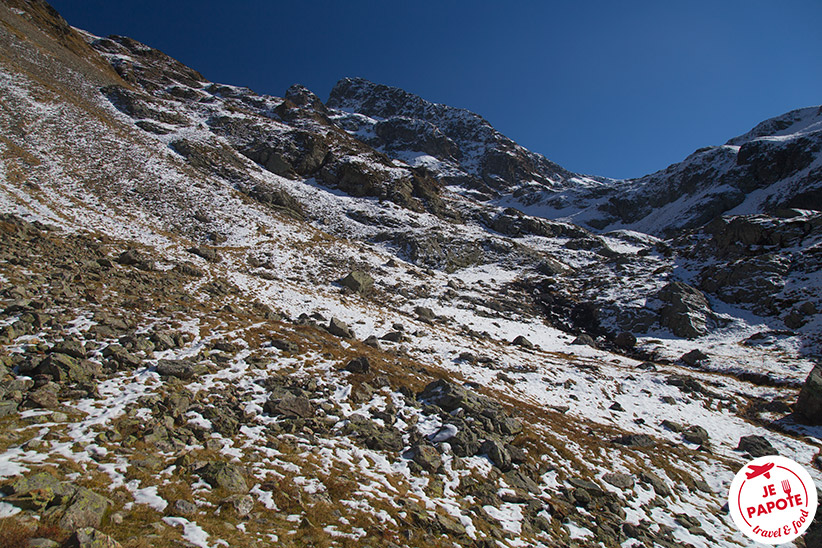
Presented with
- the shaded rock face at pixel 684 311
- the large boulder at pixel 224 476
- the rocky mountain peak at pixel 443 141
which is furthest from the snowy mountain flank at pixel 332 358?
the rocky mountain peak at pixel 443 141

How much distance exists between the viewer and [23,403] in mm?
7105

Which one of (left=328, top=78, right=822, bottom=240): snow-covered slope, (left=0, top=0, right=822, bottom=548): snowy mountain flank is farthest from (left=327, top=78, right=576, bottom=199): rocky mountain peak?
(left=0, top=0, right=822, bottom=548): snowy mountain flank

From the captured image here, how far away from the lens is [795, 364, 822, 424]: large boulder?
16547mm

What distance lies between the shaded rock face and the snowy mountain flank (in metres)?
0.26

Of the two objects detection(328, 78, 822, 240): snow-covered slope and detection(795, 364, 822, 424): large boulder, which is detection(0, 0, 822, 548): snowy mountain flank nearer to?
detection(795, 364, 822, 424): large boulder

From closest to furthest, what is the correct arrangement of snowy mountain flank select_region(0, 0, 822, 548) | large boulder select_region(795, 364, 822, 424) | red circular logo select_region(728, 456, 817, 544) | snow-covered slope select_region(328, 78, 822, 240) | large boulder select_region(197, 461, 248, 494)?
large boulder select_region(197, 461, 248, 494), snowy mountain flank select_region(0, 0, 822, 548), red circular logo select_region(728, 456, 817, 544), large boulder select_region(795, 364, 822, 424), snow-covered slope select_region(328, 78, 822, 240)

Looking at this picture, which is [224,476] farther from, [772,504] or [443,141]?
[443,141]

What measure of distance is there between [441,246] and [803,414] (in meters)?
36.8

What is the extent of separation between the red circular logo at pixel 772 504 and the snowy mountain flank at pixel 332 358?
54 cm

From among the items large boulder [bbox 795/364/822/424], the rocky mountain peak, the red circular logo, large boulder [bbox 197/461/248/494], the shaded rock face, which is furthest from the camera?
the rocky mountain peak

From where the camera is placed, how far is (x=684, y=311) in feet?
107

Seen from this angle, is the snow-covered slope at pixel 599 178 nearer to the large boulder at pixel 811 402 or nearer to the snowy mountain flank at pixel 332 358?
the snowy mountain flank at pixel 332 358

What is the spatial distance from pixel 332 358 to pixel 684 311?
34727mm

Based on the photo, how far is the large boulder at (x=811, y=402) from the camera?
54.3 ft
